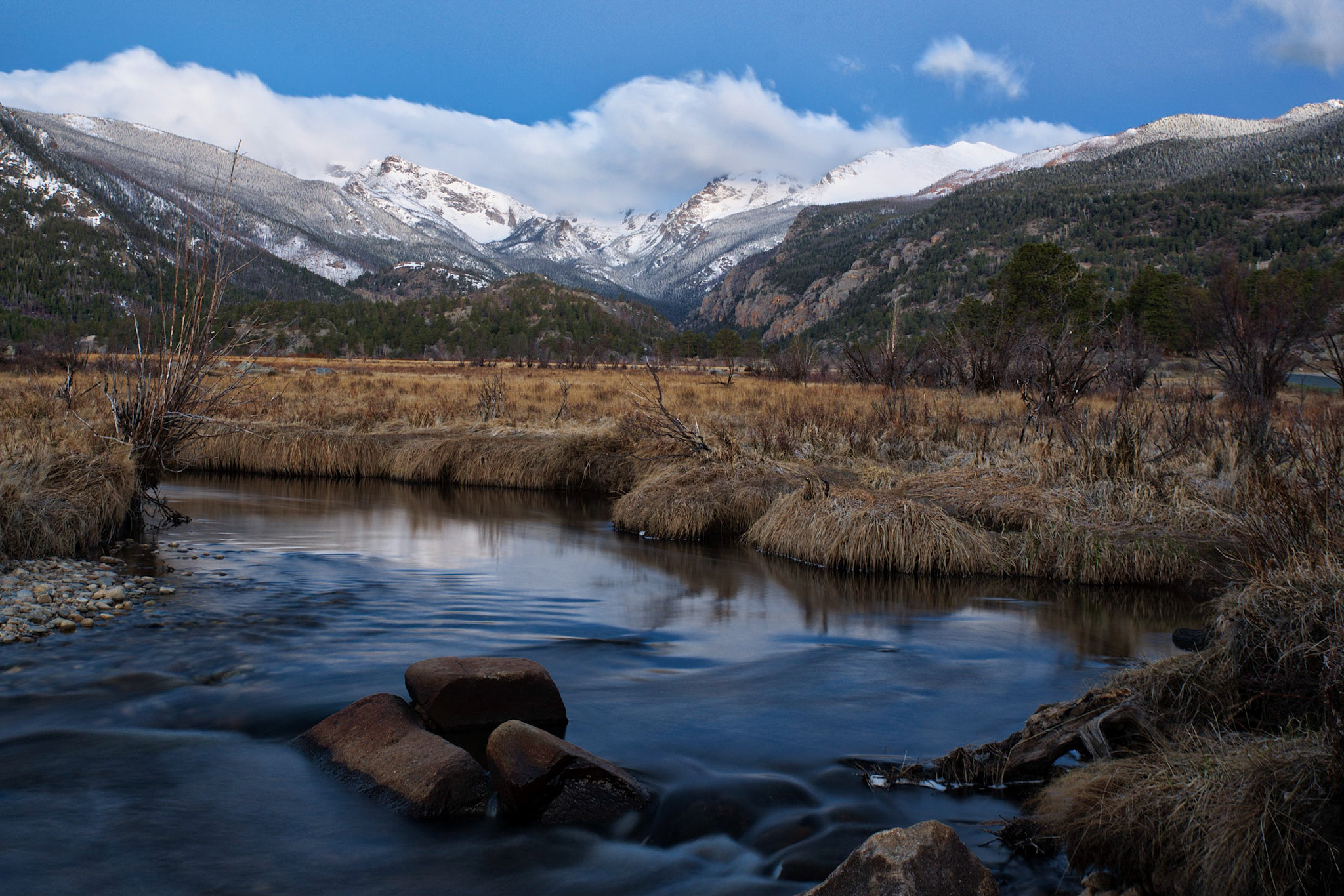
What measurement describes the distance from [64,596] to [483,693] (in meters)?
4.98

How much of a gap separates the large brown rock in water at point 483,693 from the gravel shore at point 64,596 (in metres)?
3.67

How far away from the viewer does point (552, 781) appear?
4.86 meters

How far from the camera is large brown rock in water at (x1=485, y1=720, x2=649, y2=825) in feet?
15.7

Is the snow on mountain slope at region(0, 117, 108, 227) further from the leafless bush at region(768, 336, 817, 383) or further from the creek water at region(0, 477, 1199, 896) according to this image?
the creek water at region(0, 477, 1199, 896)

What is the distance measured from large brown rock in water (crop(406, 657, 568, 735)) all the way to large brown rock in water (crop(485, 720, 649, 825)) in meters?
0.82

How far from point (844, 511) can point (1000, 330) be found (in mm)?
22103

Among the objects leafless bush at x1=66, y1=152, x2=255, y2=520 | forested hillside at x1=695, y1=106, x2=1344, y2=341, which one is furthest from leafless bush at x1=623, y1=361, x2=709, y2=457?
forested hillside at x1=695, y1=106, x2=1344, y2=341

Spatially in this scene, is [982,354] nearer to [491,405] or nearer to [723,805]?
[491,405]

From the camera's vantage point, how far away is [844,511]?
40.2 feet

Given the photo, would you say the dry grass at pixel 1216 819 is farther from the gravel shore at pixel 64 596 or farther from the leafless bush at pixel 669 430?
the leafless bush at pixel 669 430

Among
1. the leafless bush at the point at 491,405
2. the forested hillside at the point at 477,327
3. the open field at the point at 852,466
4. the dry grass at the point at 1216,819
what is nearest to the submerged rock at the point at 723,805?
the dry grass at the point at 1216,819

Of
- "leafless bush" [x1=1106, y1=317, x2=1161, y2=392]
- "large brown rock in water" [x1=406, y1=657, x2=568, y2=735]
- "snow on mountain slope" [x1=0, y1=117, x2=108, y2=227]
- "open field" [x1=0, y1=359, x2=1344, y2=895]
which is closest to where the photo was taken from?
"open field" [x1=0, y1=359, x2=1344, y2=895]

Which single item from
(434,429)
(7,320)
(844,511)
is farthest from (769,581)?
(7,320)

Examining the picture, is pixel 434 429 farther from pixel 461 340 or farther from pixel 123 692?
pixel 461 340
